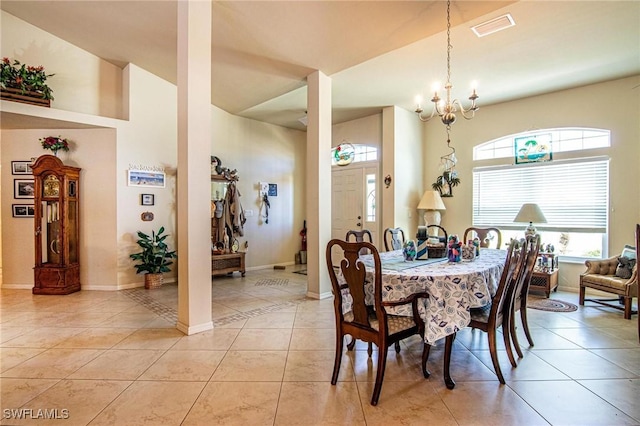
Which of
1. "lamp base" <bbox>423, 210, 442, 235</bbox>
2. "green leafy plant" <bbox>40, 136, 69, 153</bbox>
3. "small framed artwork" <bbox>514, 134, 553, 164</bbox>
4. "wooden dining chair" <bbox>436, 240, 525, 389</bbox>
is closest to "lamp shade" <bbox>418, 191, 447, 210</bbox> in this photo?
"lamp base" <bbox>423, 210, 442, 235</bbox>

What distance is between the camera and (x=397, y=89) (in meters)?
4.88

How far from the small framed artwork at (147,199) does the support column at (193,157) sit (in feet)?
7.87

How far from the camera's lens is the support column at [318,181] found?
427 centimetres

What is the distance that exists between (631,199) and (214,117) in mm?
6553

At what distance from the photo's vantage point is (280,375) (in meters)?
2.28

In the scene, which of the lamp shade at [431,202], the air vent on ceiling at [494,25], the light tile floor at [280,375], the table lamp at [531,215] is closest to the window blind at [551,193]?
the lamp shade at [431,202]

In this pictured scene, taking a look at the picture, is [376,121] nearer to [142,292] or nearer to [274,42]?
[274,42]

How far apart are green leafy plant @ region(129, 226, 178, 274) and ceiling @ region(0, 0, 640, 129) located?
101 inches

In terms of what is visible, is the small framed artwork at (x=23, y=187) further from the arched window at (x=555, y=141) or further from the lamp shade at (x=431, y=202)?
the arched window at (x=555, y=141)

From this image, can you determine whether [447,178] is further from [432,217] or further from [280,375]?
[280,375]

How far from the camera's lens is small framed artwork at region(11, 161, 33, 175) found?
15.4 ft

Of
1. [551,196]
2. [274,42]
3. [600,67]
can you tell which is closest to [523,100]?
[600,67]

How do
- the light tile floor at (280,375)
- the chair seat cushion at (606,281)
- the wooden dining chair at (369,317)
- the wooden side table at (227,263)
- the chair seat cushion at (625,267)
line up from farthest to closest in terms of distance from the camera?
the wooden side table at (227,263) → the chair seat cushion at (625,267) → the chair seat cushion at (606,281) → the wooden dining chair at (369,317) → the light tile floor at (280,375)

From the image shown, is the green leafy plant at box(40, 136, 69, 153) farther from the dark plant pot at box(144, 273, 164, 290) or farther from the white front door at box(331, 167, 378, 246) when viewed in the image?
the white front door at box(331, 167, 378, 246)
